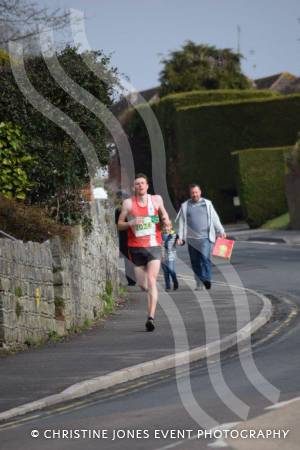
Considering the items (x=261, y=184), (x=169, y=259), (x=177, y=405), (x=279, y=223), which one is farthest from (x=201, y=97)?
(x=177, y=405)

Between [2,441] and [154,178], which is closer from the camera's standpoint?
[2,441]

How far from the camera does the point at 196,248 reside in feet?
76.6

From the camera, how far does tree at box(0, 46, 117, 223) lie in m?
18.9

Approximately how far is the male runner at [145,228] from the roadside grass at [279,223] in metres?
33.5

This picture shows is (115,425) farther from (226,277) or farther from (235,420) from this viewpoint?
(226,277)

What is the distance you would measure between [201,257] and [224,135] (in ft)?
131

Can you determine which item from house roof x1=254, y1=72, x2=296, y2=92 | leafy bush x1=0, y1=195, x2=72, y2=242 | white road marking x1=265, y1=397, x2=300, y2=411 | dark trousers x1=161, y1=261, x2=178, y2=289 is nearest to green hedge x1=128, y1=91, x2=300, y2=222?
house roof x1=254, y1=72, x2=296, y2=92

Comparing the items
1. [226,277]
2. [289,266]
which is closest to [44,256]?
[226,277]

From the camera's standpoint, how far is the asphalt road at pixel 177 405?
30.1ft

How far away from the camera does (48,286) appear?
1650cm

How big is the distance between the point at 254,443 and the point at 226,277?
1912 cm

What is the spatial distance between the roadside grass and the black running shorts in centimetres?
3353

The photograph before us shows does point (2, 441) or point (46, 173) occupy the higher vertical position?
point (46, 173)

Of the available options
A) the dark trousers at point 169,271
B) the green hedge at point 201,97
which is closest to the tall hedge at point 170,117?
the green hedge at point 201,97
